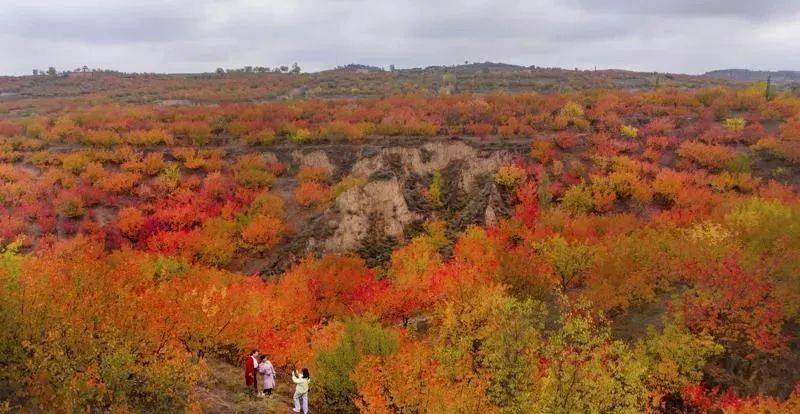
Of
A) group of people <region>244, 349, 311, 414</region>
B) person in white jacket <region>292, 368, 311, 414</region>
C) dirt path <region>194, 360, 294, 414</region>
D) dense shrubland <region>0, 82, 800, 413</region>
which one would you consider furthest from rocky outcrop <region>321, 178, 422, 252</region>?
person in white jacket <region>292, 368, 311, 414</region>

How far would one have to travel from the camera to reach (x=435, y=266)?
138ft

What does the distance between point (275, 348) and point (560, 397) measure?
17124mm

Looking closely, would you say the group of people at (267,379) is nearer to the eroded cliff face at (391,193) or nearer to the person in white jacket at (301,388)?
the person in white jacket at (301,388)

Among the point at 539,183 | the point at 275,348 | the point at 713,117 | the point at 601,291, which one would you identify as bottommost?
the point at 275,348

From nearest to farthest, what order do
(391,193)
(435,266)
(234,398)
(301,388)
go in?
1. (301,388)
2. (234,398)
3. (435,266)
4. (391,193)

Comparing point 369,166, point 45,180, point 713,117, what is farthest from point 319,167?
point 713,117

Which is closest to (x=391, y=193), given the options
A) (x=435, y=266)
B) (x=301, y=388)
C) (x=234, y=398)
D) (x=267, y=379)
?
(x=435, y=266)

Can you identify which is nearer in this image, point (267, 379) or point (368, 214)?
point (267, 379)

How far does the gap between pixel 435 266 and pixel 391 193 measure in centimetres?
1553

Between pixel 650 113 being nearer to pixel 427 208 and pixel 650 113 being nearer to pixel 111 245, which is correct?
pixel 427 208

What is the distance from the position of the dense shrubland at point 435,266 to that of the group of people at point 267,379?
1.98m

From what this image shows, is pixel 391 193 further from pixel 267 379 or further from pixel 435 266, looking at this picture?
pixel 267 379

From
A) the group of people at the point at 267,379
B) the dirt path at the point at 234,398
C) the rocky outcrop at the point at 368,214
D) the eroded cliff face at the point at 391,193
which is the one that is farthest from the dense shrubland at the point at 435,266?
the rocky outcrop at the point at 368,214

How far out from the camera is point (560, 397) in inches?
681
